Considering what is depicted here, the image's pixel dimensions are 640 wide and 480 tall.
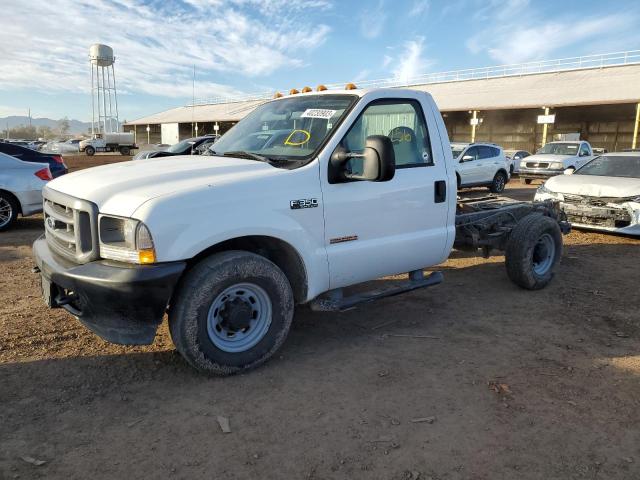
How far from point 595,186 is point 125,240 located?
26.4ft

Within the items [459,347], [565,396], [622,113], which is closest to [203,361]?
[459,347]

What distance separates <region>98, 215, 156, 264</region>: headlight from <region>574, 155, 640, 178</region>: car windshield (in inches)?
351

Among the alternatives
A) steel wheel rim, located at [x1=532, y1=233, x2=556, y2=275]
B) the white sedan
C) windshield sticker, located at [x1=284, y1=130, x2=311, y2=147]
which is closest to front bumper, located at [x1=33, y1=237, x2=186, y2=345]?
windshield sticker, located at [x1=284, y1=130, x2=311, y2=147]

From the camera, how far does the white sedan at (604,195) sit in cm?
816

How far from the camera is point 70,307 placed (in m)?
3.42

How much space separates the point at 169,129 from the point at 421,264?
5822 cm

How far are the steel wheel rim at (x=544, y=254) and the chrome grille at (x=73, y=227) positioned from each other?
4820 mm

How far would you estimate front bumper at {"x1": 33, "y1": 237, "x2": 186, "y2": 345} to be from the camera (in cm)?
307

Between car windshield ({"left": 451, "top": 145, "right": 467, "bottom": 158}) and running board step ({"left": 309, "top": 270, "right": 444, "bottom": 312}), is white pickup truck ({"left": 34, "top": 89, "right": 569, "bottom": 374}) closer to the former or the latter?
running board step ({"left": 309, "top": 270, "right": 444, "bottom": 312})

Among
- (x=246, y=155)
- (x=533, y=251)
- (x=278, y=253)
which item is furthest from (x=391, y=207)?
(x=533, y=251)

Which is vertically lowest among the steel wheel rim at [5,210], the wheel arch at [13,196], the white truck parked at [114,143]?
the steel wheel rim at [5,210]

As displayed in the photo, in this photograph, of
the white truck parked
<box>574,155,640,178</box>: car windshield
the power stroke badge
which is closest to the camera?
the power stroke badge

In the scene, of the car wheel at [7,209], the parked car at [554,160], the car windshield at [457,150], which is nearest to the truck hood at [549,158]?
the parked car at [554,160]

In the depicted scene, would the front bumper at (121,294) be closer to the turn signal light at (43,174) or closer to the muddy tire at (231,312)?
the muddy tire at (231,312)
